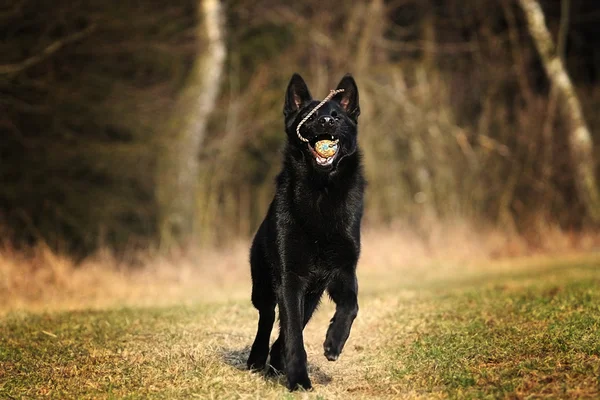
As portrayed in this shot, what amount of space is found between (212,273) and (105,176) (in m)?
4.50

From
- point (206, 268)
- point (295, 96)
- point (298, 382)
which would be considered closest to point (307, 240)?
point (298, 382)

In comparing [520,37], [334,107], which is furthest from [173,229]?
[334,107]

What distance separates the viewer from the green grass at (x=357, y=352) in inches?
205

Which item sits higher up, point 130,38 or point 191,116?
point 130,38

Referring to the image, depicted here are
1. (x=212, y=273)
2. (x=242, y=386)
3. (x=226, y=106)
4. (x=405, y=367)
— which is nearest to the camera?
(x=242, y=386)

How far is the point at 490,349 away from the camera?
19.9 feet

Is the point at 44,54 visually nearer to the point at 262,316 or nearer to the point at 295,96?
the point at 295,96

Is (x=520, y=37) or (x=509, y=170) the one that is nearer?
(x=509, y=170)

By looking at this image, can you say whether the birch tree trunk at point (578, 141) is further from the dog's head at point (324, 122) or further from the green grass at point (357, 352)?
the dog's head at point (324, 122)

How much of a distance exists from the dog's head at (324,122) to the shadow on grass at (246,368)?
4.65ft

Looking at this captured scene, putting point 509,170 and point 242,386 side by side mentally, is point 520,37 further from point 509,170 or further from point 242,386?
point 242,386

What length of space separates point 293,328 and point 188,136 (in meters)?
14.2

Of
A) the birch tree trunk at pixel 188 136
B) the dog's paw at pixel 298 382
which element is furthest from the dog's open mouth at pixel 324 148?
the birch tree trunk at pixel 188 136

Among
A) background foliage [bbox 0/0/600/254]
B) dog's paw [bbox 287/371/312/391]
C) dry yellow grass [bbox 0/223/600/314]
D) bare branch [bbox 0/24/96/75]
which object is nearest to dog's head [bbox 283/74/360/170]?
dog's paw [bbox 287/371/312/391]
